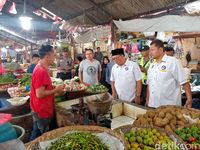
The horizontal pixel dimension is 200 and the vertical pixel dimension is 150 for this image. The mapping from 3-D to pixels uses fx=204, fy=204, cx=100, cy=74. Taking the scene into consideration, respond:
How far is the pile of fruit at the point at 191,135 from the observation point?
5.95 feet

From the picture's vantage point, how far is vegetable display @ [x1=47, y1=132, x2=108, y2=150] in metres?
1.54

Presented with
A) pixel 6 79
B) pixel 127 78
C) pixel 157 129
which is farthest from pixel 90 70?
pixel 157 129

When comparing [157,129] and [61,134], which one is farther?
[157,129]

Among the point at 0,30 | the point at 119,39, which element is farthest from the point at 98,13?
the point at 0,30

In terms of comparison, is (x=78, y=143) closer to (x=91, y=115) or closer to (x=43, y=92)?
(x=91, y=115)

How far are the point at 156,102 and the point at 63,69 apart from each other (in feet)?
20.7

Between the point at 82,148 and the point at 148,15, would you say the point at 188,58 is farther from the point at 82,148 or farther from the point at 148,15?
the point at 82,148

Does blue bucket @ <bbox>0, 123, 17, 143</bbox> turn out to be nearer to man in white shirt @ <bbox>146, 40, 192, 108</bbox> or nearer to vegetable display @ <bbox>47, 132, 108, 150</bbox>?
vegetable display @ <bbox>47, 132, 108, 150</bbox>

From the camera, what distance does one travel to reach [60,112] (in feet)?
9.47

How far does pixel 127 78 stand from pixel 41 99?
1647 mm

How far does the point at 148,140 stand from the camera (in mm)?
1817

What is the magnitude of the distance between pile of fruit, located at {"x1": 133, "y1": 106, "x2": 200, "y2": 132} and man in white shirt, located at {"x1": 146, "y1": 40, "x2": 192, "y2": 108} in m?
0.71

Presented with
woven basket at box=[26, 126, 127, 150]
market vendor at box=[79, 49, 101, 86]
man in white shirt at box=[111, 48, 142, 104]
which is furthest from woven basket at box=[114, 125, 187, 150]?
market vendor at box=[79, 49, 101, 86]

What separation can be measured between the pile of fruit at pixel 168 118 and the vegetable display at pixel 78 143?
28.7 inches
